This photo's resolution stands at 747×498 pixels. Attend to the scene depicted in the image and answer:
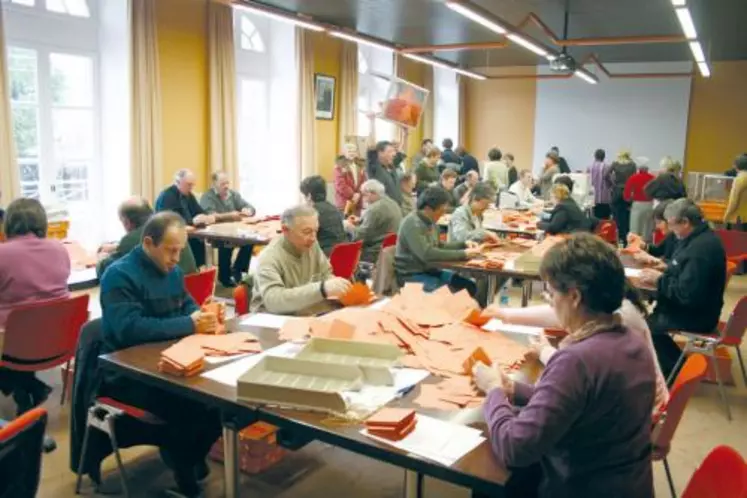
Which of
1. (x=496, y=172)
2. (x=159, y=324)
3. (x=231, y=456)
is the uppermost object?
(x=496, y=172)

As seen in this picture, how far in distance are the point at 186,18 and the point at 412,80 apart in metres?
6.87

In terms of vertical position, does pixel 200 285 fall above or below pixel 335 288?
below

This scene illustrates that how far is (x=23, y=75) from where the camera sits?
7.09 m

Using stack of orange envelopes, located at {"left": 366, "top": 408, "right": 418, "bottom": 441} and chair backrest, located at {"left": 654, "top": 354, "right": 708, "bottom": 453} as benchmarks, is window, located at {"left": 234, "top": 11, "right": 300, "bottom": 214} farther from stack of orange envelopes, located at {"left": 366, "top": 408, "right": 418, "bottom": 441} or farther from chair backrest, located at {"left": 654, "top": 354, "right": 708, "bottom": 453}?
stack of orange envelopes, located at {"left": 366, "top": 408, "right": 418, "bottom": 441}

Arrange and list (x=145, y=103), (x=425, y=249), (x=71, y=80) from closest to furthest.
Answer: (x=425, y=249), (x=71, y=80), (x=145, y=103)

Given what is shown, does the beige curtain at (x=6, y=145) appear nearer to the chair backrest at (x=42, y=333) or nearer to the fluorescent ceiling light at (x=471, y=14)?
the chair backrest at (x=42, y=333)

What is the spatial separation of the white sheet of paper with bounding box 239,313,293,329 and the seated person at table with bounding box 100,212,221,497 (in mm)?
237

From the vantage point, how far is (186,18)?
843 cm

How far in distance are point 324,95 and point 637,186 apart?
499 cm

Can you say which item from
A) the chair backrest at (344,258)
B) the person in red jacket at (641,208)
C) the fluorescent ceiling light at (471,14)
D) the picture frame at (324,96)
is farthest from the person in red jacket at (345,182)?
the person in red jacket at (641,208)

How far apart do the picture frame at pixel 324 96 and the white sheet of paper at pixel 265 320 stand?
7.78m

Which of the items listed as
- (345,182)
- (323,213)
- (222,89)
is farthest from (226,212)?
(222,89)

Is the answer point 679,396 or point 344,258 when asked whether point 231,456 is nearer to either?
point 679,396

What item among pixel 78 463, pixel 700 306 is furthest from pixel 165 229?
pixel 700 306
